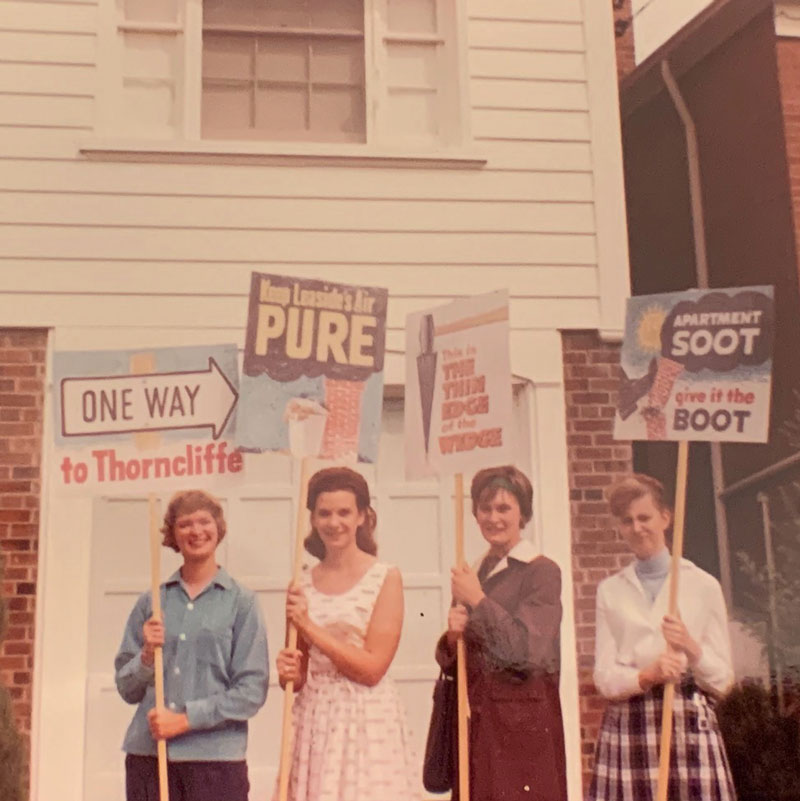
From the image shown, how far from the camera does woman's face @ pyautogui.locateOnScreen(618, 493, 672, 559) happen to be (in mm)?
3928

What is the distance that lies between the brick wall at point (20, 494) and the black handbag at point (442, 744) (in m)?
1.48

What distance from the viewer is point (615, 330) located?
4.46 metres

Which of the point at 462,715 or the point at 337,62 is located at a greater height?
the point at 337,62

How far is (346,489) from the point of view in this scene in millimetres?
3795

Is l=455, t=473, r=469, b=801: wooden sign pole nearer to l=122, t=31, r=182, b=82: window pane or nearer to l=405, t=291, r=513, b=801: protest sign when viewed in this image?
l=405, t=291, r=513, b=801: protest sign

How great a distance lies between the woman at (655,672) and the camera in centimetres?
359

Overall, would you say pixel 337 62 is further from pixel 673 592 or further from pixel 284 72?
pixel 673 592

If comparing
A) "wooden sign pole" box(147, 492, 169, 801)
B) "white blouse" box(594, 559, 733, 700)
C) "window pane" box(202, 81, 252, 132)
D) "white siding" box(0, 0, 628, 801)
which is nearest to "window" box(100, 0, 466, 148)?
"window pane" box(202, 81, 252, 132)

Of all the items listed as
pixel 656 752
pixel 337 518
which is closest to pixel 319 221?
pixel 337 518

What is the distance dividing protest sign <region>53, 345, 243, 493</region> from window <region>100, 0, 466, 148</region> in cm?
113

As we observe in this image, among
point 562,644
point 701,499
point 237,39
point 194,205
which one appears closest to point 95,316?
point 194,205

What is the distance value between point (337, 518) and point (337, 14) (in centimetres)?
226

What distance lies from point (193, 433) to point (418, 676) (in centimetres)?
122

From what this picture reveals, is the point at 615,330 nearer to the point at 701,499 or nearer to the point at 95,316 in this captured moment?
the point at 701,499
